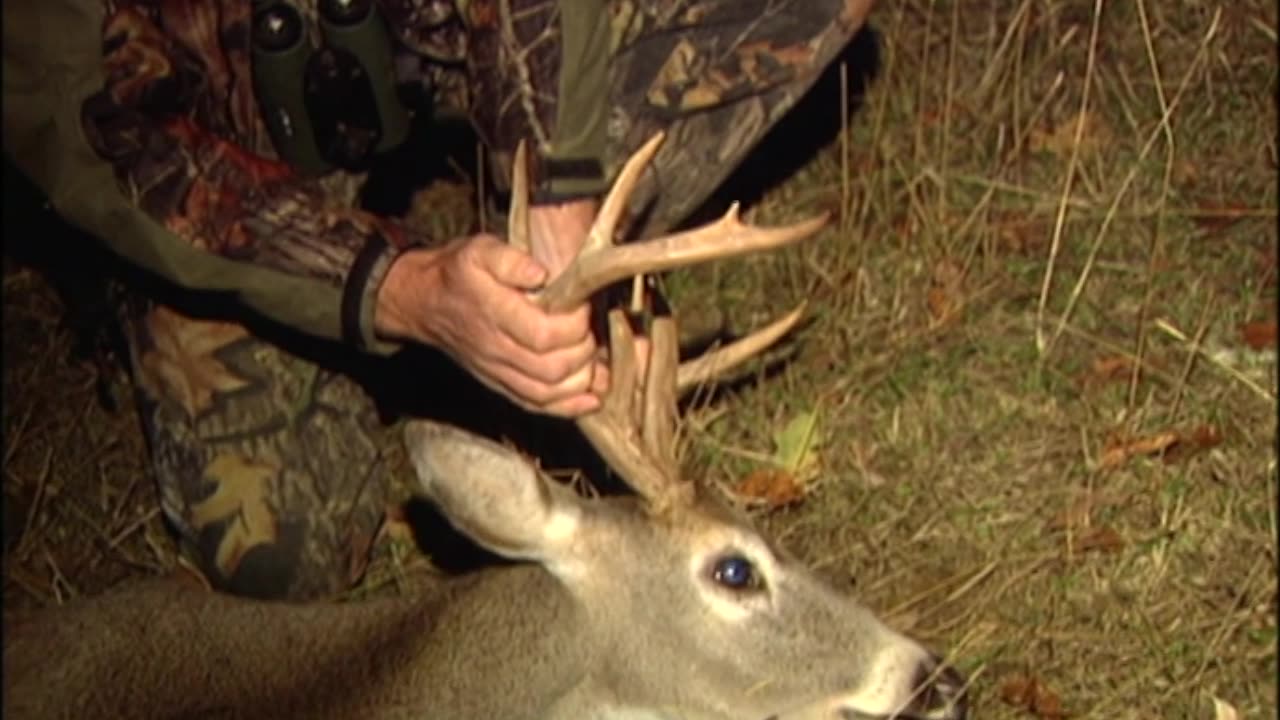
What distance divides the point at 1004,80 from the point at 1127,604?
212cm

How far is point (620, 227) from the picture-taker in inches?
212

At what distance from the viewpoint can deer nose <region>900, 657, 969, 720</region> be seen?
183 inches

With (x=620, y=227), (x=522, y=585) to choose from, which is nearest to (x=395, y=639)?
(x=522, y=585)

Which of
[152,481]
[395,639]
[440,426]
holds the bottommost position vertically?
[152,481]

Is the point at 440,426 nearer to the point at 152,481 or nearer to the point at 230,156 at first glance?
the point at 230,156

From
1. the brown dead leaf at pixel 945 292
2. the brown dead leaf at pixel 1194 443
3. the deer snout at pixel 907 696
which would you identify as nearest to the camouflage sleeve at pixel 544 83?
the brown dead leaf at pixel 945 292

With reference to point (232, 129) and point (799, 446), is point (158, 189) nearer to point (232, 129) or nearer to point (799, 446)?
point (232, 129)

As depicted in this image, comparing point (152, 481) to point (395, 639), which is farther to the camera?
point (152, 481)

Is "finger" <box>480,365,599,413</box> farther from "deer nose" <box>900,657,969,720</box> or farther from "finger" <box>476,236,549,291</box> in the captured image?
"deer nose" <box>900,657,969,720</box>

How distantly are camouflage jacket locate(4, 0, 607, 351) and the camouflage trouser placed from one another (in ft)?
1.45

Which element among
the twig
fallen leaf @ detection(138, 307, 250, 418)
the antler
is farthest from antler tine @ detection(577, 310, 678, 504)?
the twig

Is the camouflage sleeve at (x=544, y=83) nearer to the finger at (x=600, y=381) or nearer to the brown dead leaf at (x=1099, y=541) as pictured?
the finger at (x=600, y=381)

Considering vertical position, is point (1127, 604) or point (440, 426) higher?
point (440, 426)

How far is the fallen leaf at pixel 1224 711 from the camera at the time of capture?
484 centimetres
